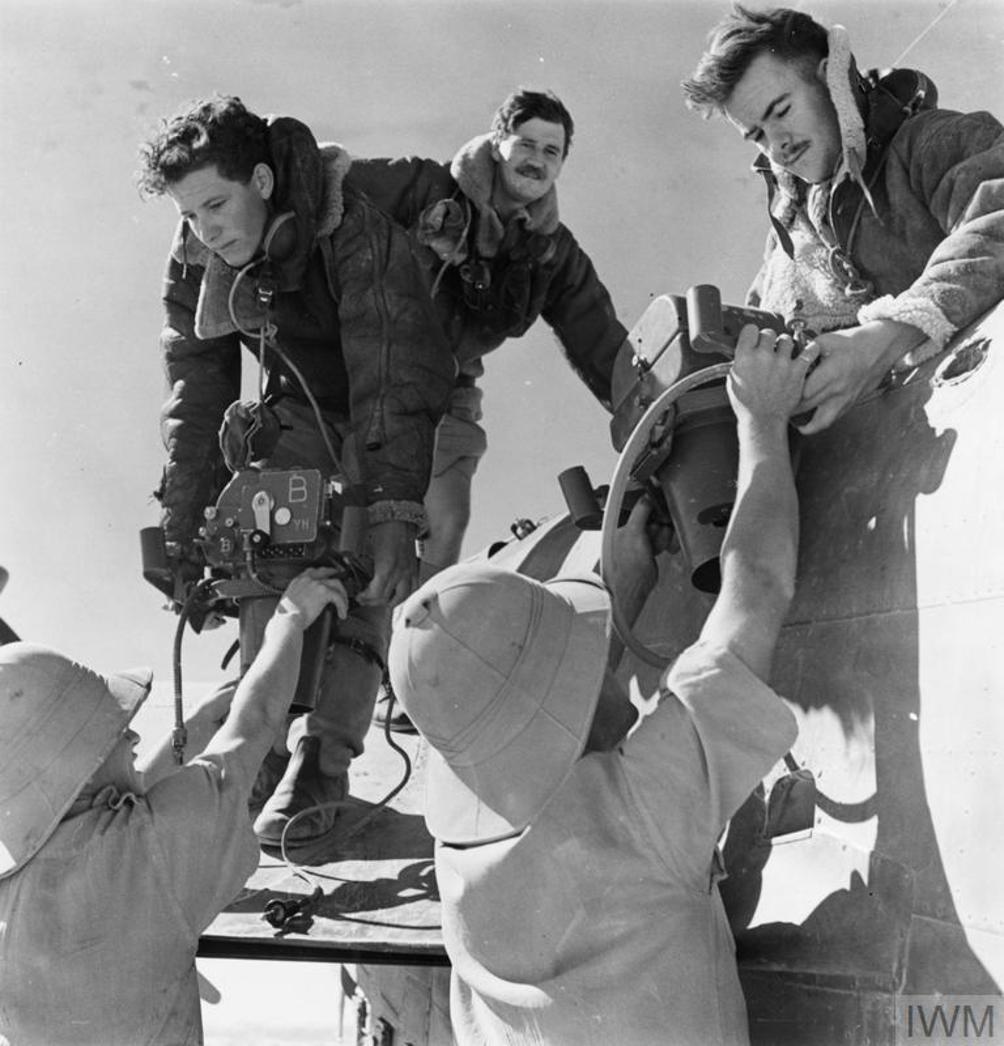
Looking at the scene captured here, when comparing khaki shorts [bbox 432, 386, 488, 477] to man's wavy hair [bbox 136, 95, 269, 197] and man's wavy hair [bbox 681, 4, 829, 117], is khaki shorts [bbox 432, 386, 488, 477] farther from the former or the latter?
man's wavy hair [bbox 681, 4, 829, 117]

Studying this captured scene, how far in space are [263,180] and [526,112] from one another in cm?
103

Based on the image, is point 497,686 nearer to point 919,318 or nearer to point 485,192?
point 919,318

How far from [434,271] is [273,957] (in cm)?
224

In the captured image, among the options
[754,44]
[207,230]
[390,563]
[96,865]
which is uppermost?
[754,44]

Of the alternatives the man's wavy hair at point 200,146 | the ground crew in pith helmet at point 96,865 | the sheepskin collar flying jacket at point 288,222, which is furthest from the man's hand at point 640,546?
the man's wavy hair at point 200,146

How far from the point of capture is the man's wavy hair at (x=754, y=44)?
3248 mm

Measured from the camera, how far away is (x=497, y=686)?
85.9 inches

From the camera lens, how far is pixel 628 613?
2.97 meters

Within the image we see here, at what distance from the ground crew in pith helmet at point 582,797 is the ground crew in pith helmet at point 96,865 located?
2.03 feet

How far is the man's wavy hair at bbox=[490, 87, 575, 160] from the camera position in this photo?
4.34m

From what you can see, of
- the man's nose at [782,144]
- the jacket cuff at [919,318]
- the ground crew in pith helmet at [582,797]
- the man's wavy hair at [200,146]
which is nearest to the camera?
the ground crew in pith helmet at [582,797]

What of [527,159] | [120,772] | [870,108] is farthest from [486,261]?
[120,772]

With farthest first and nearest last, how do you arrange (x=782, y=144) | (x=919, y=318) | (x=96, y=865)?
(x=782, y=144)
(x=919, y=318)
(x=96, y=865)

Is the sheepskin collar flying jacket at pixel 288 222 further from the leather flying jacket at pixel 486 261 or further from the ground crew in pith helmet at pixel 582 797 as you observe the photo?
the ground crew in pith helmet at pixel 582 797
